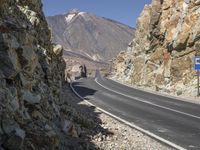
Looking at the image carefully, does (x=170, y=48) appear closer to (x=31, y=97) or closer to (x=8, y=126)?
(x=31, y=97)

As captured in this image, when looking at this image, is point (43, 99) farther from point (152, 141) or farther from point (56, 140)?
point (152, 141)

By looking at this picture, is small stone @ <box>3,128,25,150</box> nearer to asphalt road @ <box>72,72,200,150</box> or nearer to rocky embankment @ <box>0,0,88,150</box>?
rocky embankment @ <box>0,0,88,150</box>

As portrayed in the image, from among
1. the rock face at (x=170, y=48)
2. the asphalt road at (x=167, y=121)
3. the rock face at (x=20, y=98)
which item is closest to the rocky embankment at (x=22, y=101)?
the rock face at (x=20, y=98)

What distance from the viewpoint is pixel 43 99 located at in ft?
32.1

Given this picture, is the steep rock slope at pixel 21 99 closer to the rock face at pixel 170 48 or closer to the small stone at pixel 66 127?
the small stone at pixel 66 127

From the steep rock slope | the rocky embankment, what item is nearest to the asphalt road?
the rocky embankment

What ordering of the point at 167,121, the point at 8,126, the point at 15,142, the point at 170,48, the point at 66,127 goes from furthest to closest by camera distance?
1. the point at 170,48
2. the point at 167,121
3. the point at 66,127
4. the point at 8,126
5. the point at 15,142

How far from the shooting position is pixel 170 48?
40.6 metres

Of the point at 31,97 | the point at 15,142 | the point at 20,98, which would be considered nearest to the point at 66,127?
the point at 31,97

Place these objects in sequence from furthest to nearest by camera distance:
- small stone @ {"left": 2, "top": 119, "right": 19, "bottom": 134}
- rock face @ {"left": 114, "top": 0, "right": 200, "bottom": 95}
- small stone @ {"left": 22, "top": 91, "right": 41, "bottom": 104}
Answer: rock face @ {"left": 114, "top": 0, "right": 200, "bottom": 95}, small stone @ {"left": 22, "top": 91, "right": 41, "bottom": 104}, small stone @ {"left": 2, "top": 119, "right": 19, "bottom": 134}

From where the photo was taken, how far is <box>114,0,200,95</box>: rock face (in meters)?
36.0

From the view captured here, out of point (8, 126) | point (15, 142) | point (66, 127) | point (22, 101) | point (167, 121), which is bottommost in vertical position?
point (167, 121)

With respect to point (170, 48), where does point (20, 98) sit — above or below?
below

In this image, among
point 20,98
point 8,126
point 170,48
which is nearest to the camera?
point 8,126
